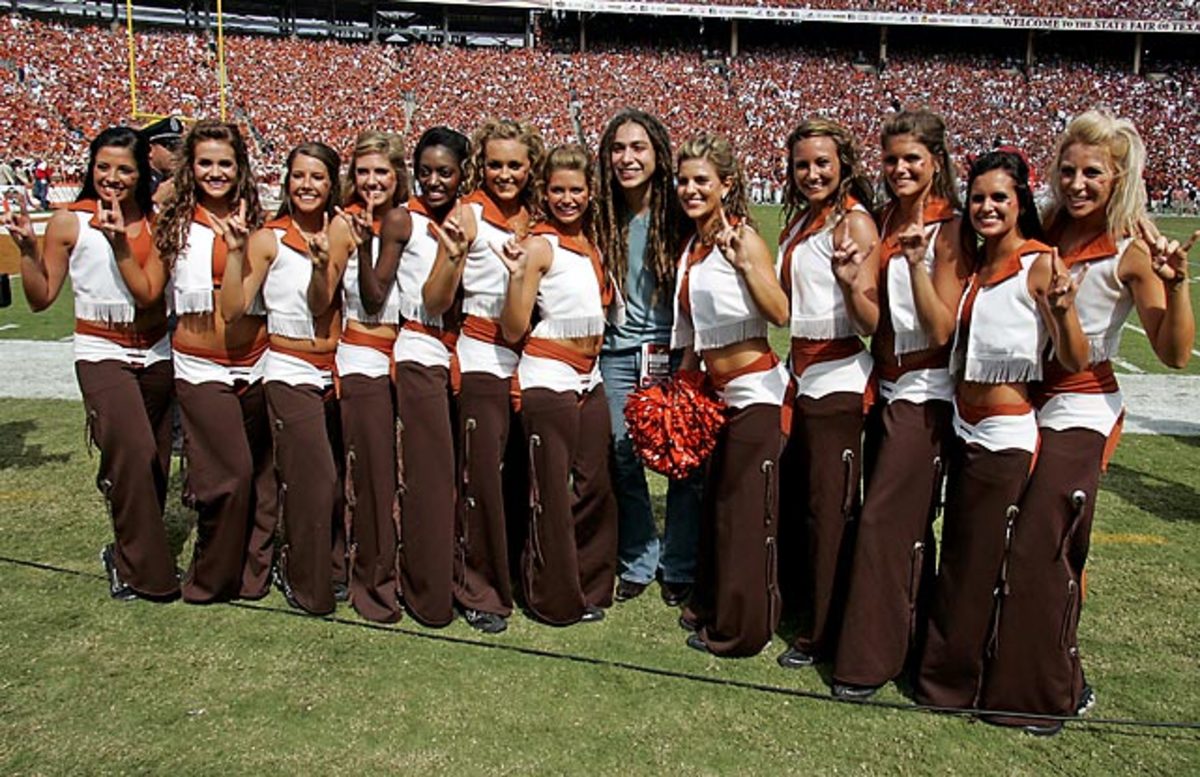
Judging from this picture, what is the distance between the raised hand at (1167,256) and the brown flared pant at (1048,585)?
0.53 metres

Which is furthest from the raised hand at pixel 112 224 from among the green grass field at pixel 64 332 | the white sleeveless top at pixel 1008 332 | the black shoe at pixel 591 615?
the green grass field at pixel 64 332

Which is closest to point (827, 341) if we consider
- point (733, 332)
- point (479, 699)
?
point (733, 332)

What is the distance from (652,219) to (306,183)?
1324 mm

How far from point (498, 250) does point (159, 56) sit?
35832 millimetres

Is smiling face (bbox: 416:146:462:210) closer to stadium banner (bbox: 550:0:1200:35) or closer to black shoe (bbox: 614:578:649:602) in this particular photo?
black shoe (bbox: 614:578:649:602)

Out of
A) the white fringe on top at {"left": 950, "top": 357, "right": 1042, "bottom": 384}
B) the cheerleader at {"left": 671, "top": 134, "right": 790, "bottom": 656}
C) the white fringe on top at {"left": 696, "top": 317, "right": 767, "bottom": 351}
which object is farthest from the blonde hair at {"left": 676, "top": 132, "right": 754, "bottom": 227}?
the white fringe on top at {"left": 950, "top": 357, "right": 1042, "bottom": 384}

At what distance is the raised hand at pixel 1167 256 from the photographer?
281 cm

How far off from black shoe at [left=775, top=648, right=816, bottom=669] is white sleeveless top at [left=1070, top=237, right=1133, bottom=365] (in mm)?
1427

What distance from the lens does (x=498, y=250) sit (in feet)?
11.7

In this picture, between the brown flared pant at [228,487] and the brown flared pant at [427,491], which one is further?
the brown flared pant at [228,487]

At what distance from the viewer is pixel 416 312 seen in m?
3.74

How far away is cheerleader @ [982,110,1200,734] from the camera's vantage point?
2963mm

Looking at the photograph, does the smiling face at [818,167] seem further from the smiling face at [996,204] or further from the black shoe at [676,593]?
the black shoe at [676,593]

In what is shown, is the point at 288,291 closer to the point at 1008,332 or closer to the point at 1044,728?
the point at 1008,332
